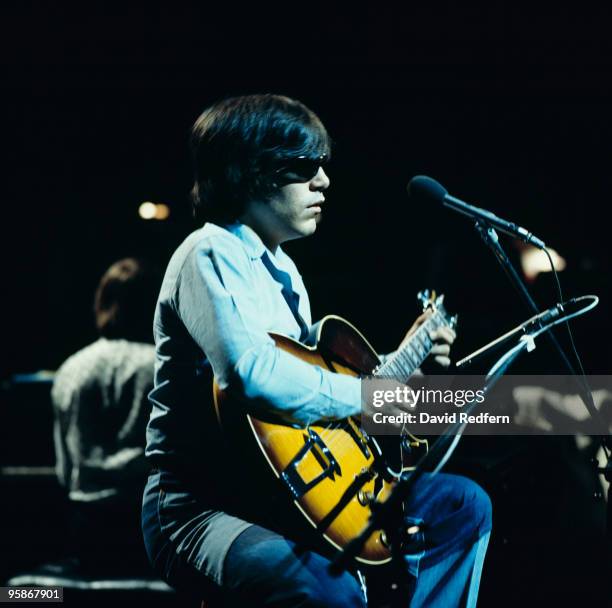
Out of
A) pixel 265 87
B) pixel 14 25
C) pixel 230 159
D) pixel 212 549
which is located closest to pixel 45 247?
pixel 14 25

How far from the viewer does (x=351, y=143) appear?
5570 mm

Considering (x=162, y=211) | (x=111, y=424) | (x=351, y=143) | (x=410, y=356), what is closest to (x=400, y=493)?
(x=410, y=356)

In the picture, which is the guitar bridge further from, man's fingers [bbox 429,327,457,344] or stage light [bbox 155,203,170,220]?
stage light [bbox 155,203,170,220]

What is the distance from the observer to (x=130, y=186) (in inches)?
259

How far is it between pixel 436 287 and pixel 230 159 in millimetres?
2773

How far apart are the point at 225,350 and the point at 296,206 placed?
61 cm

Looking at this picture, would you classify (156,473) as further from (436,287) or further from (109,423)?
(436,287)

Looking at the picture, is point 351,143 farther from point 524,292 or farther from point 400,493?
point 400,493

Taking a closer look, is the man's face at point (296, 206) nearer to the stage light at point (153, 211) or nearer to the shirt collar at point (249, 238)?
the shirt collar at point (249, 238)

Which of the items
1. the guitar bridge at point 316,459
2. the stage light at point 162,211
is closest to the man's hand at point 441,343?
the guitar bridge at point 316,459

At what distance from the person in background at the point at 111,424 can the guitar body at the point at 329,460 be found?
2.04m

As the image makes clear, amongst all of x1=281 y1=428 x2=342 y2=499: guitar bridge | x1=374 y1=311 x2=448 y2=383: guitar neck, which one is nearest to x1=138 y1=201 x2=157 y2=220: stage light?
x1=374 y1=311 x2=448 y2=383: guitar neck

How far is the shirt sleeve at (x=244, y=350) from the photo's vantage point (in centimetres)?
165

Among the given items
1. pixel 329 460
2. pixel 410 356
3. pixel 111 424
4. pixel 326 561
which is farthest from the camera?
pixel 111 424
